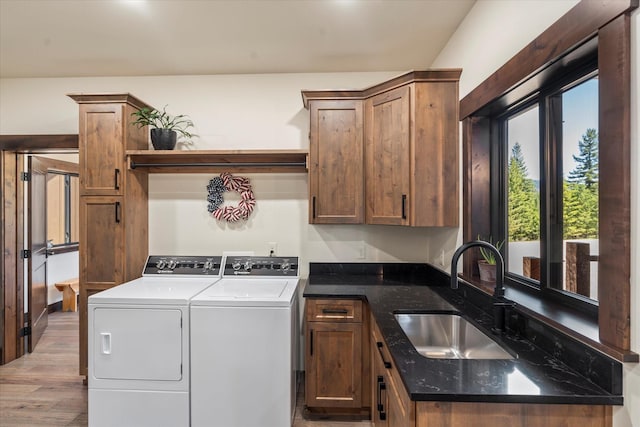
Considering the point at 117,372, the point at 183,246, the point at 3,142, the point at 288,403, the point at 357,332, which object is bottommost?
the point at 288,403

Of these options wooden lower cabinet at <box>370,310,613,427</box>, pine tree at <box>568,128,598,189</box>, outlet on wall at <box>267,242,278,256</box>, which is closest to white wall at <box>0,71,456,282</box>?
outlet on wall at <box>267,242,278,256</box>

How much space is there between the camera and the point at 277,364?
2027 mm

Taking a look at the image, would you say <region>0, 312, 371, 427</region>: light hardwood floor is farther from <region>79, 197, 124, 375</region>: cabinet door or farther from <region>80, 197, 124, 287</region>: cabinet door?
<region>80, 197, 124, 287</region>: cabinet door

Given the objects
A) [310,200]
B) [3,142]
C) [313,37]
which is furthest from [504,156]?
[3,142]

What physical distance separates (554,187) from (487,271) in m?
0.57

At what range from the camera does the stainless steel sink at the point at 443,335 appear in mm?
1637

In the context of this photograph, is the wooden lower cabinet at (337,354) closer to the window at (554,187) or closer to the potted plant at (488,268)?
the potted plant at (488,268)

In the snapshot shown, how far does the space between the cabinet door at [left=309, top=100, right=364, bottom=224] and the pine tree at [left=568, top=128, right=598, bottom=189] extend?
1.34 meters

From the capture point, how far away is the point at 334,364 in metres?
2.23

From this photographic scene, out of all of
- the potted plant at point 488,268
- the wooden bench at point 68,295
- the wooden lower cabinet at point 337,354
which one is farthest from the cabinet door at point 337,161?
the wooden bench at point 68,295

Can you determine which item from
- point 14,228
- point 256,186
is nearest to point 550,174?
point 256,186

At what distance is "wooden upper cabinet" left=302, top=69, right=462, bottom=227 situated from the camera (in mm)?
2182

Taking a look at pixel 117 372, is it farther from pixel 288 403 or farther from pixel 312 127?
pixel 312 127

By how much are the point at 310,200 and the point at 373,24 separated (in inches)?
49.6
